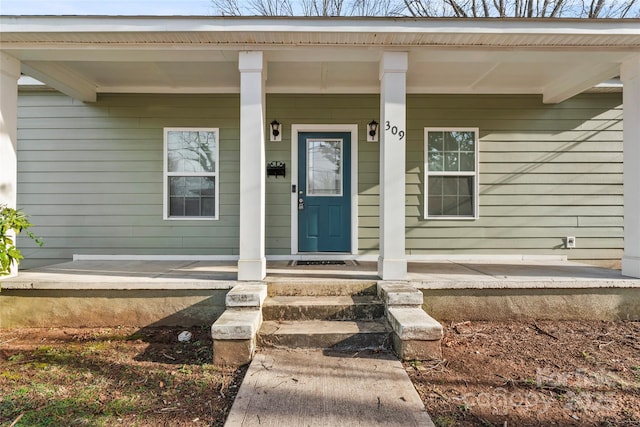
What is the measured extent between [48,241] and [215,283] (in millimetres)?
3200

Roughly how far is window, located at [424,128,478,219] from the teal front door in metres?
1.14

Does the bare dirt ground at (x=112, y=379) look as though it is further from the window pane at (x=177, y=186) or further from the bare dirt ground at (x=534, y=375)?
the window pane at (x=177, y=186)

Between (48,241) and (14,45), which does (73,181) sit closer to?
(48,241)

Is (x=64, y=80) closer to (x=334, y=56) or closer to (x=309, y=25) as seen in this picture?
(x=309, y=25)

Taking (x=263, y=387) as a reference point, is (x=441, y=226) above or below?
above

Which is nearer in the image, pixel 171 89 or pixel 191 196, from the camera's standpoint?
pixel 171 89

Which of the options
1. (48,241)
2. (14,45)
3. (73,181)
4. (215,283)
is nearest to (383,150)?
(215,283)

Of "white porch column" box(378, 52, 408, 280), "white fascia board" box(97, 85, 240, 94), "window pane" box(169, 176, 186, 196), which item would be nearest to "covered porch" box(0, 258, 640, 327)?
"white porch column" box(378, 52, 408, 280)

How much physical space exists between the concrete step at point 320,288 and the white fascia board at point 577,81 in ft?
11.4

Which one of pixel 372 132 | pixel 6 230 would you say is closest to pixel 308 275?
pixel 372 132

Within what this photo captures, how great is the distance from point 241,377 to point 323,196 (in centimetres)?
296

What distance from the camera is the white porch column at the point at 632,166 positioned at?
3.52 m

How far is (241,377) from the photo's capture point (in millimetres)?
2379

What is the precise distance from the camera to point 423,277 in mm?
3588
